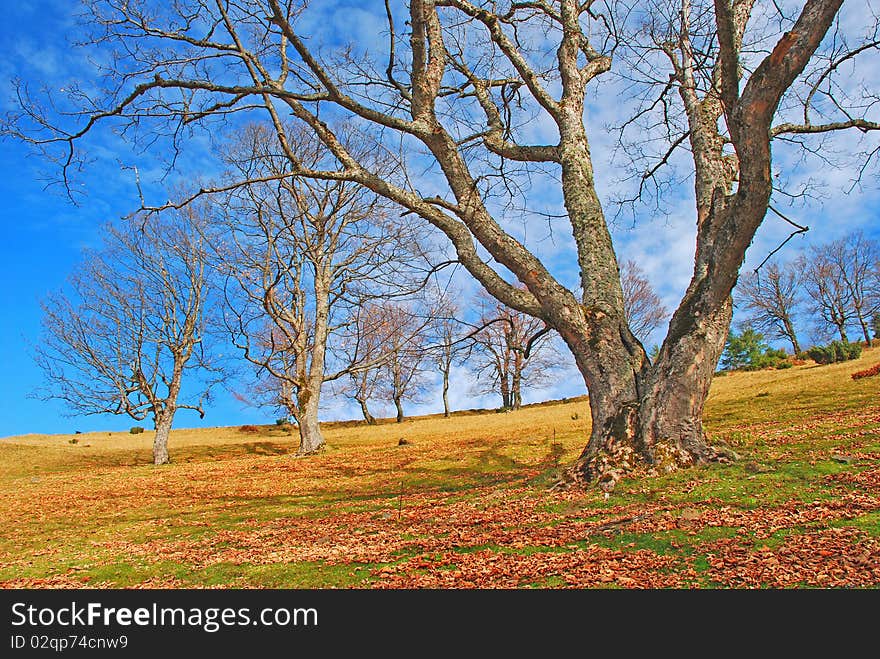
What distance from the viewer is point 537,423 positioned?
23.4 metres

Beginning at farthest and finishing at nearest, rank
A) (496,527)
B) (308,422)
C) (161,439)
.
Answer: (161,439)
(308,422)
(496,527)

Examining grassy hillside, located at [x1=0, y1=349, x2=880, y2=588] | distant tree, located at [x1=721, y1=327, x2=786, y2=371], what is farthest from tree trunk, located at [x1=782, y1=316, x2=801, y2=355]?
grassy hillside, located at [x1=0, y1=349, x2=880, y2=588]

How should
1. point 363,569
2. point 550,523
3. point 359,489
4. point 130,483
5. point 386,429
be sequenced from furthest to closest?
1. point 386,429
2. point 130,483
3. point 359,489
4. point 550,523
5. point 363,569

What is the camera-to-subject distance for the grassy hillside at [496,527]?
3.87m

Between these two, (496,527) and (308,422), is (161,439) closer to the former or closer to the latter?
(308,422)

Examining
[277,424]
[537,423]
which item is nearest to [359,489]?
[537,423]

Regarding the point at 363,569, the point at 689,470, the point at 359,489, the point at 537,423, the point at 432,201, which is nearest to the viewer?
the point at 363,569

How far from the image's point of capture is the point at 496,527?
5.54m

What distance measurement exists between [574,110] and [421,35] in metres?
2.90

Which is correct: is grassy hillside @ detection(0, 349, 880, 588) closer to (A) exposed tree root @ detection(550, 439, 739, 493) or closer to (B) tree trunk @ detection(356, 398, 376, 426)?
(A) exposed tree root @ detection(550, 439, 739, 493)

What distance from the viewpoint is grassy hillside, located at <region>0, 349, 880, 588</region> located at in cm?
387

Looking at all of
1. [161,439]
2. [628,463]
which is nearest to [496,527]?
[628,463]

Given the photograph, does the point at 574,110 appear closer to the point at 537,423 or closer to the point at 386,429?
the point at 537,423

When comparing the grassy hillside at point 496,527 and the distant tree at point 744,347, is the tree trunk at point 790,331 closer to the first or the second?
the distant tree at point 744,347
